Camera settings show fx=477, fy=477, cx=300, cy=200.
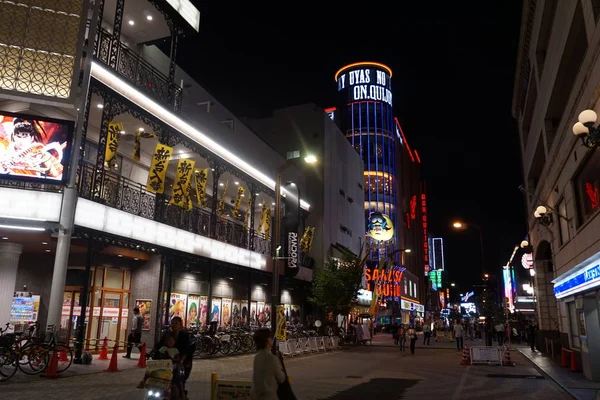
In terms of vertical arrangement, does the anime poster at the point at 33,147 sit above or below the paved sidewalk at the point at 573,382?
above

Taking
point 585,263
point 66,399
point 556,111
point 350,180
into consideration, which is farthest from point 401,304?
point 66,399

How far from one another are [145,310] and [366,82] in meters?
84.1

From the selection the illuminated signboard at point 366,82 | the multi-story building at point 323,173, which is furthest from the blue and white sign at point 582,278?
the illuminated signboard at point 366,82

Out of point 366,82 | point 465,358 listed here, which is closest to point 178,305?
point 465,358

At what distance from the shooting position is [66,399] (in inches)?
397

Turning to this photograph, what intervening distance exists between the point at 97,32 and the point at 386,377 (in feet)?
50.6

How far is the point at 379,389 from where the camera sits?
42.8ft

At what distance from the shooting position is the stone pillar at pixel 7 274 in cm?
1667

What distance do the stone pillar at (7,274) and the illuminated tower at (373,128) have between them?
7222cm

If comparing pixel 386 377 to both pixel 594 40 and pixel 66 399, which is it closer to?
pixel 66 399

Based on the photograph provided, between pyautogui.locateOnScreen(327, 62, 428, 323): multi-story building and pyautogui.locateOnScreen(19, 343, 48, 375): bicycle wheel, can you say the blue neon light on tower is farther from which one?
pyautogui.locateOnScreen(19, 343, 48, 375): bicycle wheel

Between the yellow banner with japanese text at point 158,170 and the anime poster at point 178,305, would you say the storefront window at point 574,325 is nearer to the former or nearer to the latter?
the yellow banner with japanese text at point 158,170

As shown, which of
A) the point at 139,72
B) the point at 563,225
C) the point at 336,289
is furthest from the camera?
the point at 336,289

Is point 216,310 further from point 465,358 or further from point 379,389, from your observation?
point 379,389
